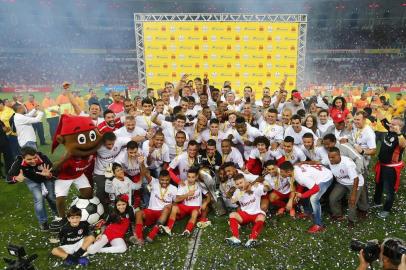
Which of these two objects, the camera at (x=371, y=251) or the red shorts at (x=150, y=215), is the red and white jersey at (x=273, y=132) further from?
the camera at (x=371, y=251)

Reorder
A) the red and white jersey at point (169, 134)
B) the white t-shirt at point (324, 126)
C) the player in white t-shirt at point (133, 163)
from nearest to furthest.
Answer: the player in white t-shirt at point (133, 163) < the red and white jersey at point (169, 134) < the white t-shirt at point (324, 126)

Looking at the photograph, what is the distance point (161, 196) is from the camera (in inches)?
273

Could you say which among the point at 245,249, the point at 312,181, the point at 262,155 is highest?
the point at 262,155

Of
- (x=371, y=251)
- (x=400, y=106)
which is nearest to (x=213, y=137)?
(x=371, y=251)

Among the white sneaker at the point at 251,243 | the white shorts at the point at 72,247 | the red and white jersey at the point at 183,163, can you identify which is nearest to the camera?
the white shorts at the point at 72,247

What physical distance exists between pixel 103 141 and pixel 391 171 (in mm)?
6069

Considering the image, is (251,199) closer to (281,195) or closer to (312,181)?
(281,195)

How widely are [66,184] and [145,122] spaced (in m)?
2.61

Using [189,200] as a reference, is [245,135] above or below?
above

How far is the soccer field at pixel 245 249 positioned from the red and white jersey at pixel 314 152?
1.25 meters

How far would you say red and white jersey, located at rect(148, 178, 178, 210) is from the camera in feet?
22.7

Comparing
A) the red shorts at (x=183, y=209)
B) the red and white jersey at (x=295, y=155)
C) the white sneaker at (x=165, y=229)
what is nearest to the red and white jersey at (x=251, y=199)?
the red shorts at (x=183, y=209)

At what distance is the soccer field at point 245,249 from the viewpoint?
18.4 feet

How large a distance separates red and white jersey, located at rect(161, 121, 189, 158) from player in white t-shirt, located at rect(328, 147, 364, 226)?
11.5ft
